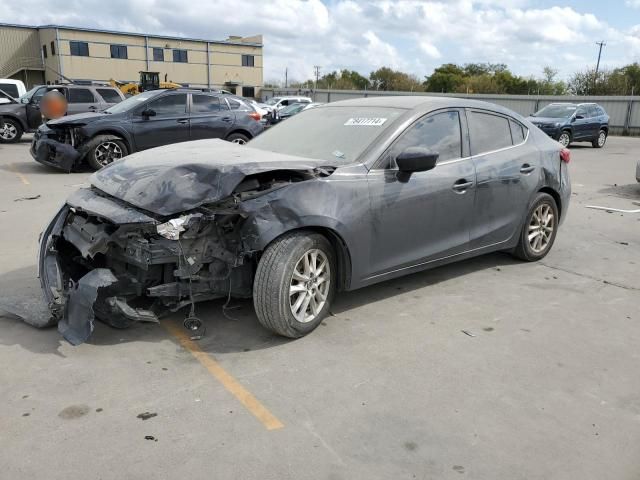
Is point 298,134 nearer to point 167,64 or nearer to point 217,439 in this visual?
point 217,439

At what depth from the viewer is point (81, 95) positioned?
1670 cm

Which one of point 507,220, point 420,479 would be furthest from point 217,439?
point 507,220

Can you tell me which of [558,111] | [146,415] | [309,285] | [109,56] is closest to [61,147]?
[309,285]

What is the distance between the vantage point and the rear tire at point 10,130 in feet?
55.4

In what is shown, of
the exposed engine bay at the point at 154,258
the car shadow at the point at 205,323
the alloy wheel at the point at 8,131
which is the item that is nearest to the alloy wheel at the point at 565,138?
the car shadow at the point at 205,323

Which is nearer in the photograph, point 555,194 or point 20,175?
point 555,194

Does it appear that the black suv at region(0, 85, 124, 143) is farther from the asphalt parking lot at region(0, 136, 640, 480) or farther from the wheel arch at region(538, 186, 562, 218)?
the wheel arch at region(538, 186, 562, 218)

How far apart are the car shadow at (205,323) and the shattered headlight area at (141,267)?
0.53 feet

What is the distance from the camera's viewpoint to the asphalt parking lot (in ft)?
8.86

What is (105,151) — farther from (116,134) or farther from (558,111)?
(558,111)

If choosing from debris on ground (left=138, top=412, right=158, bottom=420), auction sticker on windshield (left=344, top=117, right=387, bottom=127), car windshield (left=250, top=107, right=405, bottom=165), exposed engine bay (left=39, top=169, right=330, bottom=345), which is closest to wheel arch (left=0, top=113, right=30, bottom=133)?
car windshield (left=250, top=107, right=405, bottom=165)

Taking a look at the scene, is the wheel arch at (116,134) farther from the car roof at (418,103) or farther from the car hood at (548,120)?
the car hood at (548,120)

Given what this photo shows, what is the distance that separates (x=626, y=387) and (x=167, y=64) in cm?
6454

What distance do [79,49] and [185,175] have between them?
197 feet
